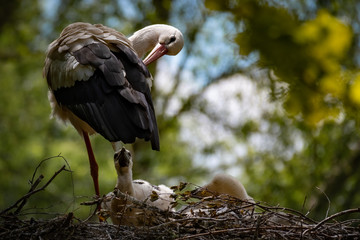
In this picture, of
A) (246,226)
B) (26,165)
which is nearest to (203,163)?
(26,165)

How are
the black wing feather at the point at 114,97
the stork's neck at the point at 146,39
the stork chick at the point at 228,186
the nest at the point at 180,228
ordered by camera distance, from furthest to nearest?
the stork's neck at the point at 146,39
the stork chick at the point at 228,186
the black wing feather at the point at 114,97
the nest at the point at 180,228

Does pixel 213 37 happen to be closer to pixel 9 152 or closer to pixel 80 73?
pixel 9 152

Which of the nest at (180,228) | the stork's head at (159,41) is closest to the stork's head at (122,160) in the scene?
the nest at (180,228)

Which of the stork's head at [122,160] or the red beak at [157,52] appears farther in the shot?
the red beak at [157,52]

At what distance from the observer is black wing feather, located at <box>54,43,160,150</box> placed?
438cm

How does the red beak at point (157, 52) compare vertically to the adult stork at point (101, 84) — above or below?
above

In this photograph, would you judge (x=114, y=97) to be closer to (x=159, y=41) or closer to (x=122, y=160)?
(x=122, y=160)

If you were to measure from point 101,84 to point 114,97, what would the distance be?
0.65 ft

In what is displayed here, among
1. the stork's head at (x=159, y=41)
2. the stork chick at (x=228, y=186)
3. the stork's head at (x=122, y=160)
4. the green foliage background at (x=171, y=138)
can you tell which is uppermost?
the green foliage background at (x=171, y=138)

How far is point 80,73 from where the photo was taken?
484cm

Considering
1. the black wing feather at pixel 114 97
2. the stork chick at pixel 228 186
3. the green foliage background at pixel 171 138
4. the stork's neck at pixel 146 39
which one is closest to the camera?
the black wing feather at pixel 114 97

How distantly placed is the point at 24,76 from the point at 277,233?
11.8 metres

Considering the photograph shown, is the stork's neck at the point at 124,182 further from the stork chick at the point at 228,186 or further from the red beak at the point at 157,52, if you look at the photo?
the red beak at the point at 157,52

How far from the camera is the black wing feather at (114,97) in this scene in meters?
4.38
